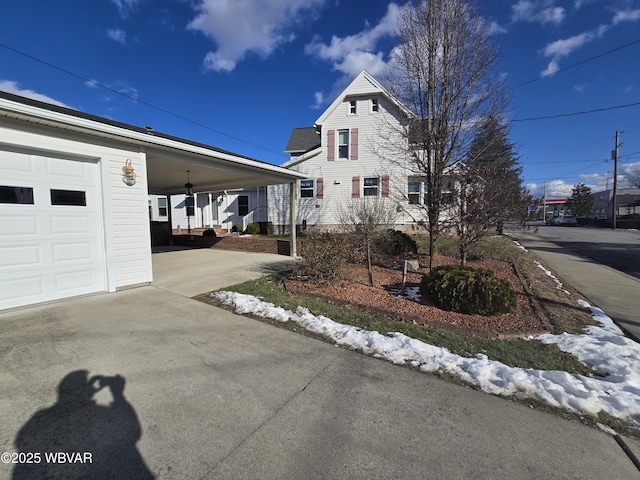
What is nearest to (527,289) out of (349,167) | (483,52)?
(483,52)

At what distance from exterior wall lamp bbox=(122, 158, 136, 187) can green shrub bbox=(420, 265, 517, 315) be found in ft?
20.8

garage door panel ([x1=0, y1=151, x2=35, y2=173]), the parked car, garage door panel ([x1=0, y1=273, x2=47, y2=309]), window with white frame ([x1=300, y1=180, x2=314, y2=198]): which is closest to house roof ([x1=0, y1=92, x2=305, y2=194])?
garage door panel ([x1=0, y1=151, x2=35, y2=173])

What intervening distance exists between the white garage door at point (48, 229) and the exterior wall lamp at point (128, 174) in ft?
1.48

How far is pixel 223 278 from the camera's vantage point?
702cm

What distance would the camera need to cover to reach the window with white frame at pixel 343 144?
17016 mm

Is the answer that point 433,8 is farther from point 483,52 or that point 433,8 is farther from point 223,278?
point 223,278

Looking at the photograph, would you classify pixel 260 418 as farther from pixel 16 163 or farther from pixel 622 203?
pixel 622 203

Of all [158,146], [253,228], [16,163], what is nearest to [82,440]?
[16,163]

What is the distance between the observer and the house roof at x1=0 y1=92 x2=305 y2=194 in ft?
14.5

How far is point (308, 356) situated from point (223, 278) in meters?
4.38

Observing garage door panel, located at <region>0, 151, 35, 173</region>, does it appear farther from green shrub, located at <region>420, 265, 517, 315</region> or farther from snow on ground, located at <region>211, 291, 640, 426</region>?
green shrub, located at <region>420, 265, 517, 315</region>

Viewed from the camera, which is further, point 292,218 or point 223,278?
point 292,218

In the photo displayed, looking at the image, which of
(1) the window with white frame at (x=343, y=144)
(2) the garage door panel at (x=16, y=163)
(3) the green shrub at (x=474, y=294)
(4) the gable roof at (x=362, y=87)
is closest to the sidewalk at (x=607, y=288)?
(3) the green shrub at (x=474, y=294)

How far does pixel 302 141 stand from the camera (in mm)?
21281
